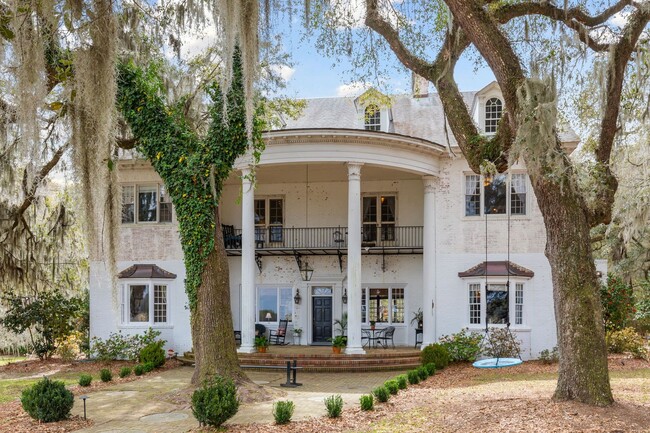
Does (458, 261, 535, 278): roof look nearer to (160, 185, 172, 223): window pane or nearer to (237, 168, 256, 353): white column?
(237, 168, 256, 353): white column

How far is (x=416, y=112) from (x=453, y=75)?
1145 centimetres

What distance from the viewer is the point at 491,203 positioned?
19.7 metres

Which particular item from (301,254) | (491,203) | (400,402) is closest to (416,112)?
(491,203)

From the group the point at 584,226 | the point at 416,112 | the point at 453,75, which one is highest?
the point at 416,112

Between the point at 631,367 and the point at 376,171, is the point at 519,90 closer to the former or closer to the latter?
the point at 631,367

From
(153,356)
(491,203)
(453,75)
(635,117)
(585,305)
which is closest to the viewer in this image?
(585,305)

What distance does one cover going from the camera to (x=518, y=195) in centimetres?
1952

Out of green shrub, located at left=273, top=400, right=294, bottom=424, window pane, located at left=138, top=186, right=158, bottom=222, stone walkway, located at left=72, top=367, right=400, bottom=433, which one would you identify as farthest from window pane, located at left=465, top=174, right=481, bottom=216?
green shrub, located at left=273, top=400, right=294, bottom=424

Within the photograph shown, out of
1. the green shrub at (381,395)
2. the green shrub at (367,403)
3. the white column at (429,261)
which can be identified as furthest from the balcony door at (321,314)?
the green shrub at (367,403)

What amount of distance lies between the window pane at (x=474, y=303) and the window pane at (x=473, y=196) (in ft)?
7.10

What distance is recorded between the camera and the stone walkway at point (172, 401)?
10391mm

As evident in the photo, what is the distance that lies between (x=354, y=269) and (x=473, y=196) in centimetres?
450

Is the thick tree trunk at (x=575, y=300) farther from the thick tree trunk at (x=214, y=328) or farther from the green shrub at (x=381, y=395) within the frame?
the thick tree trunk at (x=214, y=328)

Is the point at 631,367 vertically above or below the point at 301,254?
below
